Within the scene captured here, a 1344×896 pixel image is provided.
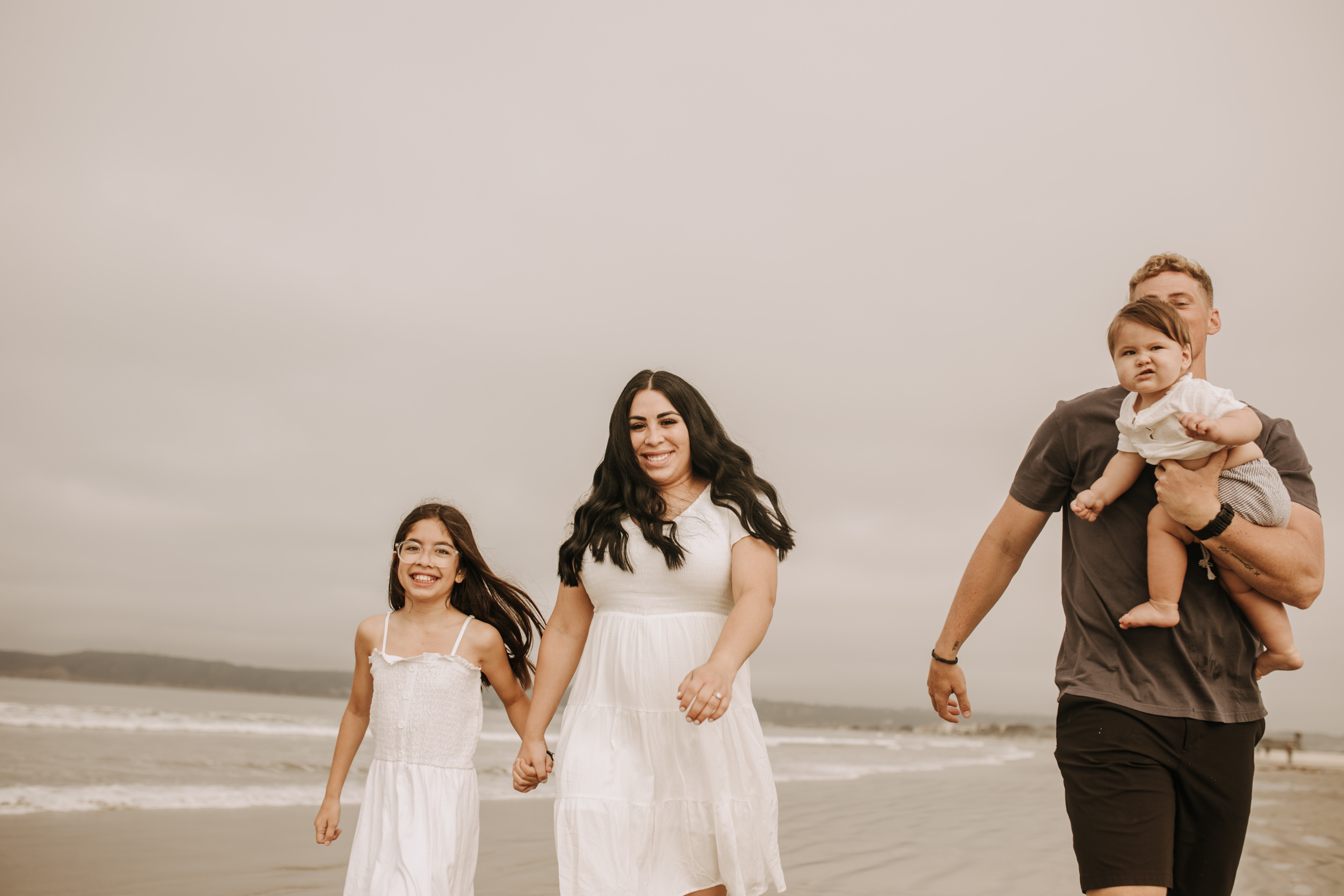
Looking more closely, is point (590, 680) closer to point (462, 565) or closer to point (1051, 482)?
point (462, 565)

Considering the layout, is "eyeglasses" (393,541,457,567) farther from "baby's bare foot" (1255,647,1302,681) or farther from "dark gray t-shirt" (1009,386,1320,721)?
"baby's bare foot" (1255,647,1302,681)

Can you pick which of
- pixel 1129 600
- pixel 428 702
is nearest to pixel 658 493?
pixel 428 702

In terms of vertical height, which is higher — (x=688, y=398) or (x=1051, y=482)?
(x=688, y=398)

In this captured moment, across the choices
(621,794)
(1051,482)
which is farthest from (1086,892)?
(621,794)

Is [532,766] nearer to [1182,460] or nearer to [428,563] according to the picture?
[428,563]

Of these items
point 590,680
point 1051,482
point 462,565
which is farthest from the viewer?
point 462,565

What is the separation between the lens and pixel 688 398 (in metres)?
3.44

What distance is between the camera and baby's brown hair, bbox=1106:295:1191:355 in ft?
8.57

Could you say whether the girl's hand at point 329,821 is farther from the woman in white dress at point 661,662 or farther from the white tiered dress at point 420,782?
the woman in white dress at point 661,662

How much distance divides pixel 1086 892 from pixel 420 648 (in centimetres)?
253

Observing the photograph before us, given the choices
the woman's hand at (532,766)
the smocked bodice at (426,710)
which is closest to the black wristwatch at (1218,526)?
the woman's hand at (532,766)

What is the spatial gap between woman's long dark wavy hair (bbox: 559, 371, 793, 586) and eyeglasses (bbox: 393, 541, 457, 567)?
2.30 feet

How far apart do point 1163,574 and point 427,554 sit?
273cm

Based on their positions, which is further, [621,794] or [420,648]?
[420,648]
